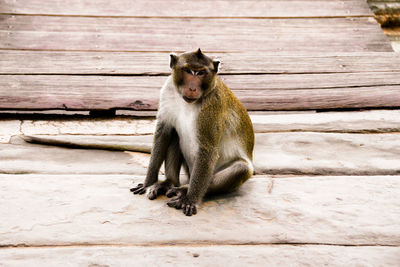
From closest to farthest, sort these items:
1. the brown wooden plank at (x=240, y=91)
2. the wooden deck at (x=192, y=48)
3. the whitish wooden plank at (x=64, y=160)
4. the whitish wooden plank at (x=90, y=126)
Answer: the whitish wooden plank at (x=64, y=160)
the whitish wooden plank at (x=90, y=126)
the brown wooden plank at (x=240, y=91)
the wooden deck at (x=192, y=48)

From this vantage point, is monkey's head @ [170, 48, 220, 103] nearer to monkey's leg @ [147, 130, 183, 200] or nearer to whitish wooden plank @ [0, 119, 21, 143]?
monkey's leg @ [147, 130, 183, 200]

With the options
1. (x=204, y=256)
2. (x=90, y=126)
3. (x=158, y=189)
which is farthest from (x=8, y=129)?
(x=204, y=256)

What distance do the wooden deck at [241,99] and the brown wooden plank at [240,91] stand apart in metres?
0.02

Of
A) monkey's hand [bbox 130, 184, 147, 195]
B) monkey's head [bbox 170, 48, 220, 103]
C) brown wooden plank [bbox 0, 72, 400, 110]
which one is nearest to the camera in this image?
monkey's head [bbox 170, 48, 220, 103]

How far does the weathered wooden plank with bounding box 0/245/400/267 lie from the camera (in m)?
2.50

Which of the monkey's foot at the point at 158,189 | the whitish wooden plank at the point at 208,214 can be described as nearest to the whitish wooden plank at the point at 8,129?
the whitish wooden plank at the point at 208,214

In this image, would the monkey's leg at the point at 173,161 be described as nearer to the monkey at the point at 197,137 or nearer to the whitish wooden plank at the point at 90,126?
the monkey at the point at 197,137

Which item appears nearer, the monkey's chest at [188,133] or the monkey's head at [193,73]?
the monkey's head at [193,73]

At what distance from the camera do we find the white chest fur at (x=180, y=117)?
132 inches

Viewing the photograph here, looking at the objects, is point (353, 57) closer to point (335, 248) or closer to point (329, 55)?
point (329, 55)

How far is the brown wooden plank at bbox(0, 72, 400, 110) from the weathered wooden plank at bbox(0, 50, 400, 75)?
0.37 ft

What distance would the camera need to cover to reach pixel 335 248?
2.69 m

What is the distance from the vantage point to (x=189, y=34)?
579cm

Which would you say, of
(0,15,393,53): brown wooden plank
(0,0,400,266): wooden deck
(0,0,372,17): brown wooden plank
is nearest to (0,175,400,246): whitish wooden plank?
(0,0,400,266): wooden deck
